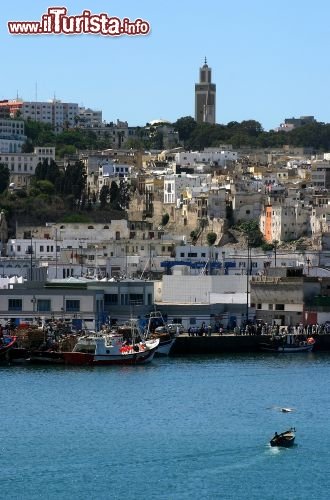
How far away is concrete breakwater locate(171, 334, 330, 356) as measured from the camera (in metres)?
59.3

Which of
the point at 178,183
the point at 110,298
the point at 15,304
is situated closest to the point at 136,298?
the point at 110,298

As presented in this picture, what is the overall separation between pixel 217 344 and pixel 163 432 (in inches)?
690

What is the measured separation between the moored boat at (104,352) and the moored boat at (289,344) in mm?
5854

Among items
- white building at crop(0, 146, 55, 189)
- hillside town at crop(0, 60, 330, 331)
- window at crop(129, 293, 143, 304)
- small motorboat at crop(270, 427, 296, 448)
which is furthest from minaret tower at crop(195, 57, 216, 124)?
small motorboat at crop(270, 427, 296, 448)

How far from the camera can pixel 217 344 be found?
59594 millimetres

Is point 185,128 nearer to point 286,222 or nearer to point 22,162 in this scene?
point 22,162

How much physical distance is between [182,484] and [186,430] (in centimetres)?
546

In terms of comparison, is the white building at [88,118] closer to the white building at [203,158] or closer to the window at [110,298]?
the white building at [203,158]

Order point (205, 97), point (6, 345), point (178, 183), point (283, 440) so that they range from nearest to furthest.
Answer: point (283, 440) < point (6, 345) < point (178, 183) < point (205, 97)

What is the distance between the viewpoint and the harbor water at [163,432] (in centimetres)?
3694

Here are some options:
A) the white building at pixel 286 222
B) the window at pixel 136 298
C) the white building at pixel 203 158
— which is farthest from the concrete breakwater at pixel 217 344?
the white building at pixel 203 158

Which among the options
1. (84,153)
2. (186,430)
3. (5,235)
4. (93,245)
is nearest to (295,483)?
(186,430)

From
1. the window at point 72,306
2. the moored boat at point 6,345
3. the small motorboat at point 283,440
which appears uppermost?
the window at point 72,306

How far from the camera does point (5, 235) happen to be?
9319 cm
